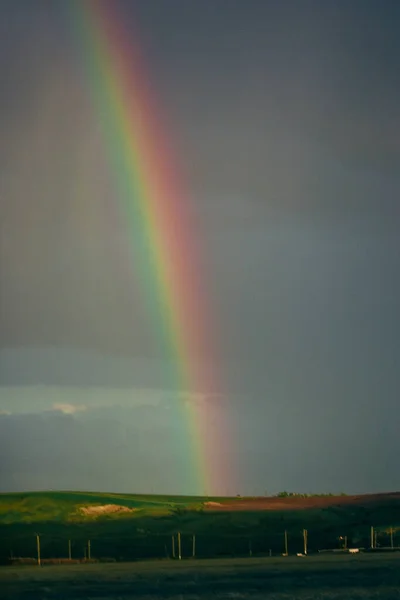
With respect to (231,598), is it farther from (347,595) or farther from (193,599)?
(347,595)

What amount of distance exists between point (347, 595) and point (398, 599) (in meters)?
11.6

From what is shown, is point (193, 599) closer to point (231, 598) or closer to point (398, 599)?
point (231, 598)

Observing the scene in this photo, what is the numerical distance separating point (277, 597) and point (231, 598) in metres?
7.84

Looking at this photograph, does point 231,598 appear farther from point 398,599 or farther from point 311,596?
point 398,599

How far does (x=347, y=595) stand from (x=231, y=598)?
19137mm

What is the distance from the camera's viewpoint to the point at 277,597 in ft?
642

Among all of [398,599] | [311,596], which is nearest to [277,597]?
[311,596]

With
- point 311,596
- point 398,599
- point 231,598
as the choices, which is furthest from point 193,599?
point 398,599

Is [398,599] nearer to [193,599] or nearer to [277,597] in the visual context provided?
[277,597]

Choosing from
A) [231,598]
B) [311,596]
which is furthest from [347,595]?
[231,598]

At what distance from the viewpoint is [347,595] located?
198000 mm

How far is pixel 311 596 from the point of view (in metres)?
196

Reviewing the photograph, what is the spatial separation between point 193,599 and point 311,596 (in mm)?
19503

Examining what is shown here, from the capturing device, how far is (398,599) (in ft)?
619
